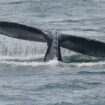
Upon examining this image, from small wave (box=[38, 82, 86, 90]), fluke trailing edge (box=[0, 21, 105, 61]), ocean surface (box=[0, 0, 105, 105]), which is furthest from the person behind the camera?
fluke trailing edge (box=[0, 21, 105, 61])

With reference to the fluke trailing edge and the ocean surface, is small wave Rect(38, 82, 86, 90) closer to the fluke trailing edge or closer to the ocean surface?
the ocean surface

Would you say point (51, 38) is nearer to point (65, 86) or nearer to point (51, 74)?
point (51, 74)

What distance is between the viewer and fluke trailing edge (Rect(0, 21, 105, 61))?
1817 centimetres

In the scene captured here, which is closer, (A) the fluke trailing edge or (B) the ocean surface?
(B) the ocean surface

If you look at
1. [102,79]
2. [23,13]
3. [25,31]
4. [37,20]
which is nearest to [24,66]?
[25,31]

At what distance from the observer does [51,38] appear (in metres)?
18.6

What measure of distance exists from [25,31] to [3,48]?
4.24 metres

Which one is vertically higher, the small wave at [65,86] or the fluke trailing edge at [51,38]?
the small wave at [65,86]

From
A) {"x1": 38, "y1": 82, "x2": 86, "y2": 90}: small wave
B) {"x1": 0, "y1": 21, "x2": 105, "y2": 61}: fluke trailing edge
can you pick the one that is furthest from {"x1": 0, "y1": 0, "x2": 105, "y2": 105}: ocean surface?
{"x1": 0, "y1": 21, "x2": 105, "y2": 61}: fluke trailing edge

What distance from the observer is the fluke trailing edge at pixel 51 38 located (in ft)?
59.6

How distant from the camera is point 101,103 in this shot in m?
14.9

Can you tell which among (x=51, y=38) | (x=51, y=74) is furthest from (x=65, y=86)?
(x=51, y=38)

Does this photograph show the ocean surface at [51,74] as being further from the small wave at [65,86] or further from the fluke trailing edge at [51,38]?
the fluke trailing edge at [51,38]

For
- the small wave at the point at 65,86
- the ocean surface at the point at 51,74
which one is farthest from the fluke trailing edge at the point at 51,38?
the small wave at the point at 65,86
